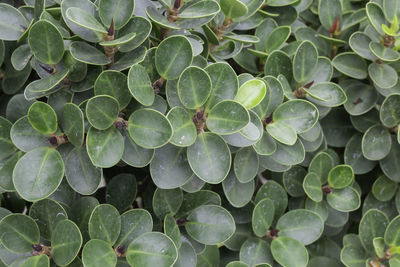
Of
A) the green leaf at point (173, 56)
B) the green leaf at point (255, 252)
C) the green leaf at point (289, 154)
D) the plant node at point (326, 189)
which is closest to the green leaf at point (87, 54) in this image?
the green leaf at point (173, 56)

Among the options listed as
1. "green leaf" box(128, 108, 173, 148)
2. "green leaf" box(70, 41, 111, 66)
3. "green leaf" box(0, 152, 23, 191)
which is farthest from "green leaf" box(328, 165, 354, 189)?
"green leaf" box(0, 152, 23, 191)

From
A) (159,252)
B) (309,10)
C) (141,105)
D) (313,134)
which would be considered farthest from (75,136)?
(309,10)

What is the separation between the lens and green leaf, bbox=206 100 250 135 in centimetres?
91

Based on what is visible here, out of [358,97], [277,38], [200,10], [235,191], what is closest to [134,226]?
[235,191]

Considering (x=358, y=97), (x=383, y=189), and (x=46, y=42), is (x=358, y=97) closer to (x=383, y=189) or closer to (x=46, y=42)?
(x=383, y=189)

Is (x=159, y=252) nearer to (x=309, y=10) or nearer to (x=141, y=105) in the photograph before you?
(x=141, y=105)

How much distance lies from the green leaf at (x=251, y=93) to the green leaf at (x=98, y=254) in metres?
0.41

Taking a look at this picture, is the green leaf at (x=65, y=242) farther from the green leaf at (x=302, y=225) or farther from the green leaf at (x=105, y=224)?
the green leaf at (x=302, y=225)

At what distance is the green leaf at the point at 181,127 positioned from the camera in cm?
91

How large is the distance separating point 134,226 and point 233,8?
20.9 inches

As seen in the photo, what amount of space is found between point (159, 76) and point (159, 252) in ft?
1.22

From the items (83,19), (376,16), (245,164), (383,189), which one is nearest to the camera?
(83,19)

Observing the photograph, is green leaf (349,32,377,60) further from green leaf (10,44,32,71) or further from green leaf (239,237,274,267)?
green leaf (10,44,32,71)

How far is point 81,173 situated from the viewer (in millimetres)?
953
